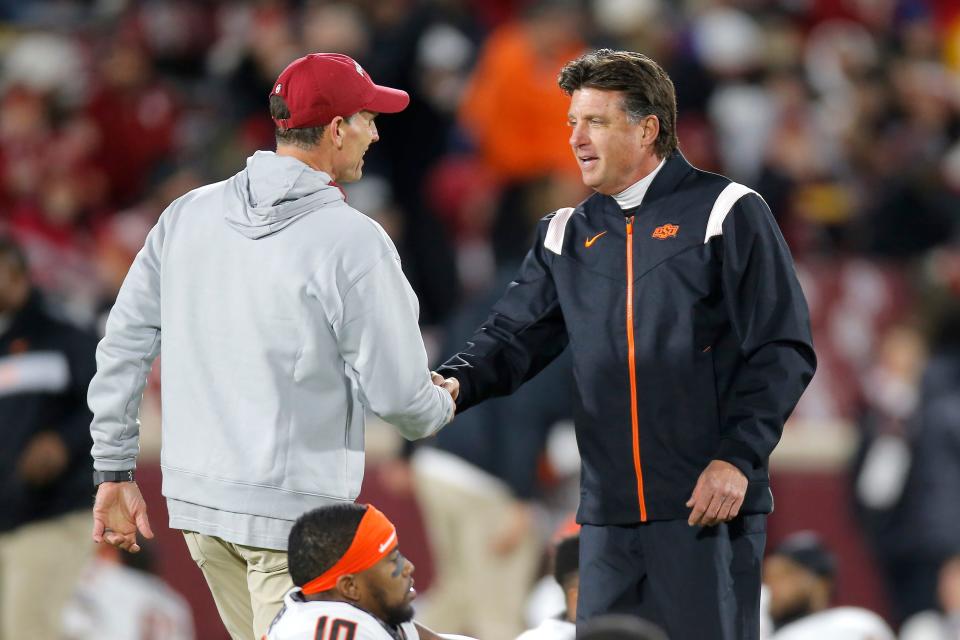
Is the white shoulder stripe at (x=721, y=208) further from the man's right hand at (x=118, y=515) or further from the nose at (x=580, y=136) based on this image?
the man's right hand at (x=118, y=515)

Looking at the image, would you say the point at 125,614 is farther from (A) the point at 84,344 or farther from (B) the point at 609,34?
(B) the point at 609,34

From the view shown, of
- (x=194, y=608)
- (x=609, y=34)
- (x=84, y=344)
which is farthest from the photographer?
(x=609, y=34)

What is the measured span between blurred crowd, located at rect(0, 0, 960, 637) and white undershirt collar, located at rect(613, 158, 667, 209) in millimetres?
4150

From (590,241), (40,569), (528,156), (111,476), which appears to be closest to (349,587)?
(111,476)

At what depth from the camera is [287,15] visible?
1178 centimetres

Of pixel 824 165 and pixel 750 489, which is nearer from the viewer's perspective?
pixel 750 489

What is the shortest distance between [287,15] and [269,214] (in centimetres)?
793

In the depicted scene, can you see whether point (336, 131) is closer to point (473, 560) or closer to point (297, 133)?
point (297, 133)

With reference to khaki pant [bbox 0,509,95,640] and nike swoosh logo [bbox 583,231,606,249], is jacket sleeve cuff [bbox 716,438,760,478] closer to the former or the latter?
nike swoosh logo [bbox 583,231,606,249]

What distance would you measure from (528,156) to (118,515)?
6.65m

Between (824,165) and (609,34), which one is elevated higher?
(609,34)

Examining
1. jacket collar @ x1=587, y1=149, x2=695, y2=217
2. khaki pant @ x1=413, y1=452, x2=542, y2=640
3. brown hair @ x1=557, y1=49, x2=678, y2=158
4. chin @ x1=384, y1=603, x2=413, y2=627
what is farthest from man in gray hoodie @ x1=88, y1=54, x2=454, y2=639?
khaki pant @ x1=413, y1=452, x2=542, y2=640

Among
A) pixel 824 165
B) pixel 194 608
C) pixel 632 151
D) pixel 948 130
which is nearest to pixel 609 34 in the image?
pixel 824 165

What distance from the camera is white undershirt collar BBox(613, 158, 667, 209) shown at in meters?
4.40
